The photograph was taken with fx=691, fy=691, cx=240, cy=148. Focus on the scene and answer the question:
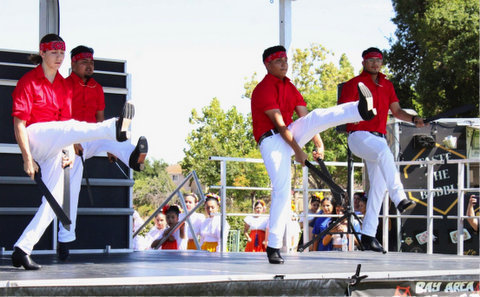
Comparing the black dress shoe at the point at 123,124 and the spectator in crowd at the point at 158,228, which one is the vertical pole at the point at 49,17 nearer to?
the black dress shoe at the point at 123,124

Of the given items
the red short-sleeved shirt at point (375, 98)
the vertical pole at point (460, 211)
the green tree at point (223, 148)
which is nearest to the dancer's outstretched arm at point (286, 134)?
the red short-sleeved shirt at point (375, 98)

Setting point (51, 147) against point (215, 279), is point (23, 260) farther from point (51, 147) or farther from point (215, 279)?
point (215, 279)

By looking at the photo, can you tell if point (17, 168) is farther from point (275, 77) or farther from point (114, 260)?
point (275, 77)

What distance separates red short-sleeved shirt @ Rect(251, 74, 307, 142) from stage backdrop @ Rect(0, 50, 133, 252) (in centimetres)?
203

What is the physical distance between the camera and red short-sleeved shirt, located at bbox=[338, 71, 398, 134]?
638 cm

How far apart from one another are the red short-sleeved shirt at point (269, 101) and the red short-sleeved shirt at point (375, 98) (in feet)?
3.45

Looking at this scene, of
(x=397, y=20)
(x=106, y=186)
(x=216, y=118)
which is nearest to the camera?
(x=106, y=186)

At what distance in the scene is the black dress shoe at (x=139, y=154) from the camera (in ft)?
16.1

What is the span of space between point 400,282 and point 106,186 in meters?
3.67

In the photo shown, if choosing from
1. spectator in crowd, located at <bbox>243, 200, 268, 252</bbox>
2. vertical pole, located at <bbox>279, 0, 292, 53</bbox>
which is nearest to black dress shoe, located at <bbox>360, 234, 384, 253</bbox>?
vertical pole, located at <bbox>279, 0, 292, 53</bbox>

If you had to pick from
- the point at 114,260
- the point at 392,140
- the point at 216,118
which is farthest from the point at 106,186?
the point at 216,118

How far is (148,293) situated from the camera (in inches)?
147

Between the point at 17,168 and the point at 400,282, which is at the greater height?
the point at 17,168

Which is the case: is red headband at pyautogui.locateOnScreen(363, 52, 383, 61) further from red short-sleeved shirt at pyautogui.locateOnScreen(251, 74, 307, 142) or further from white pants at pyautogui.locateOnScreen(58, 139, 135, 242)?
white pants at pyautogui.locateOnScreen(58, 139, 135, 242)
